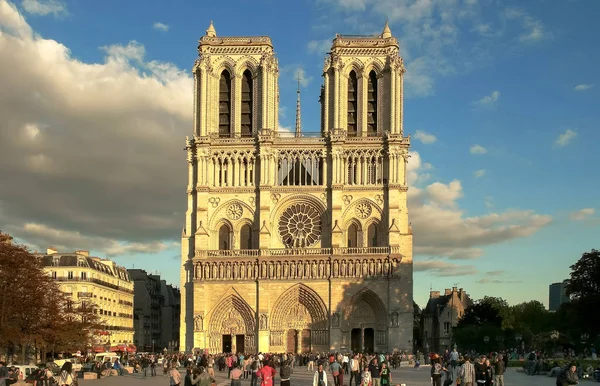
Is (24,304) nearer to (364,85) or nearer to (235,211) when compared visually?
(235,211)

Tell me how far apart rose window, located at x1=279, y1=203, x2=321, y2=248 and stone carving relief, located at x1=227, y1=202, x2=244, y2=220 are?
320 centimetres

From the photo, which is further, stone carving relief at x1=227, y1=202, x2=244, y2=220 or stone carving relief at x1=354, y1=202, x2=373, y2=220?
stone carving relief at x1=227, y1=202, x2=244, y2=220

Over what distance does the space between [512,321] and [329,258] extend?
42.2m

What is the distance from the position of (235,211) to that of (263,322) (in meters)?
8.97

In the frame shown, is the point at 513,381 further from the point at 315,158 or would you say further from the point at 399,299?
the point at 315,158

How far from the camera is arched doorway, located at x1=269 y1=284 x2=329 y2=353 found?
65.8 m

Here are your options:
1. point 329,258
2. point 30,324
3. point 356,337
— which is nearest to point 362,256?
point 329,258

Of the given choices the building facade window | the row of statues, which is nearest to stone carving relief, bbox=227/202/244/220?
the row of statues

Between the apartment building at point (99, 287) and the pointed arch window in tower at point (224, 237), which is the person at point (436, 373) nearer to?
the pointed arch window in tower at point (224, 237)

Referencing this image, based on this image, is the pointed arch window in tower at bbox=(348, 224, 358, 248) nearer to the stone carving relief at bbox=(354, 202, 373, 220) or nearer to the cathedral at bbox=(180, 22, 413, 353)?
the cathedral at bbox=(180, 22, 413, 353)

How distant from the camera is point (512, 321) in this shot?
99938 millimetres

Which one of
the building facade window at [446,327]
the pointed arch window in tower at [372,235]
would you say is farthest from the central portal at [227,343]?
the building facade window at [446,327]

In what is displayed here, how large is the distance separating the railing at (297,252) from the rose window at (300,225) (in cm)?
195

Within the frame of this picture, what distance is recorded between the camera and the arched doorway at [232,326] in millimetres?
65750
